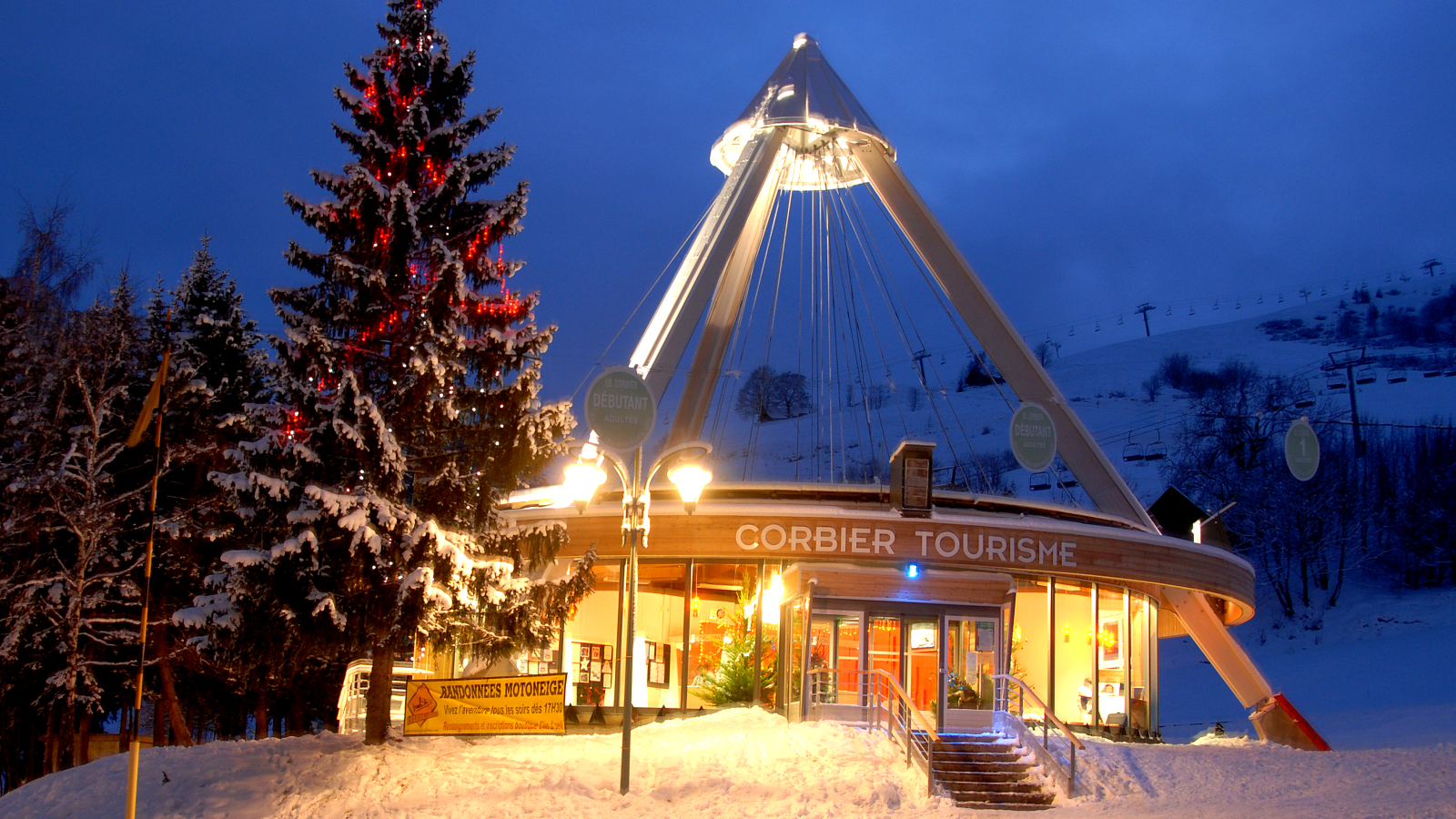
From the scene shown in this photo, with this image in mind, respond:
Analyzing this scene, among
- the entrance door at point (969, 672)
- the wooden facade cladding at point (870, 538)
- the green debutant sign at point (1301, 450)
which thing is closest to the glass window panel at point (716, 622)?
the wooden facade cladding at point (870, 538)

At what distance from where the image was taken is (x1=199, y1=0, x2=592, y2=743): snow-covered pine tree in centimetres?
1600

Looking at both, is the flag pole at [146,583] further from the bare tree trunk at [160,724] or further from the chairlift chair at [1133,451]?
the chairlift chair at [1133,451]

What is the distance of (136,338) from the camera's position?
2702 cm

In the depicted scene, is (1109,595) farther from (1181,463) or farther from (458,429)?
(1181,463)

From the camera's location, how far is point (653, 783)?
15711mm

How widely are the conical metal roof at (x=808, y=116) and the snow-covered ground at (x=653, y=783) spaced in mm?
15765

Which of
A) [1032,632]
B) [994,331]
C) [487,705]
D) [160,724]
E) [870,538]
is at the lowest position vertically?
[160,724]

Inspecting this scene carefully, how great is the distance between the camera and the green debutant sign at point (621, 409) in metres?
15.8

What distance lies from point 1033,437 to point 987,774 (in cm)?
857

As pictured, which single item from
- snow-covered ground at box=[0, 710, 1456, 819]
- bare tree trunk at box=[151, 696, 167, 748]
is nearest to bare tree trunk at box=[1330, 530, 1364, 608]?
snow-covered ground at box=[0, 710, 1456, 819]

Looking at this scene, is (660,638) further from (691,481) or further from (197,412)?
(197,412)

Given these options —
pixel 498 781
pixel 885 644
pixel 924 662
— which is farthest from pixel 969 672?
pixel 498 781

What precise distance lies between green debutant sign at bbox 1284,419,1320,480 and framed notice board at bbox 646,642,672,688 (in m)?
12.1

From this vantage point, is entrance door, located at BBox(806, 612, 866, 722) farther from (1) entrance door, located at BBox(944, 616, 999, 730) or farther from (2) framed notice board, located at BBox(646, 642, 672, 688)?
(2) framed notice board, located at BBox(646, 642, 672, 688)
